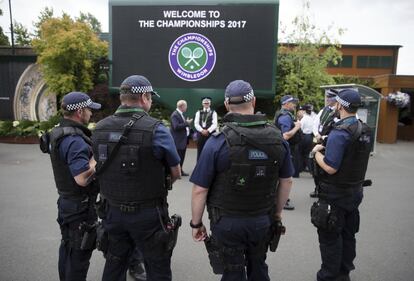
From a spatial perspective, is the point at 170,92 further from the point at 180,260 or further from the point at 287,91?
the point at 180,260

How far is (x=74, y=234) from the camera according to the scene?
3039mm

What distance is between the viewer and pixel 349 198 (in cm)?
335

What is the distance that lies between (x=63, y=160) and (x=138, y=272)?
153 centimetres

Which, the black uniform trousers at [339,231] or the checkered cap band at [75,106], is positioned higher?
the checkered cap band at [75,106]

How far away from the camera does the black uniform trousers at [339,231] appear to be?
3350mm

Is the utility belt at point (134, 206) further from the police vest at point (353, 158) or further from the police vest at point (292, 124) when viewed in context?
the police vest at point (292, 124)

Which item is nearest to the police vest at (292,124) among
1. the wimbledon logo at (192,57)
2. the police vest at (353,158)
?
the police vest at (353,158)

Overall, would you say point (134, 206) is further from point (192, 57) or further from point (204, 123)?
point (192, 57)

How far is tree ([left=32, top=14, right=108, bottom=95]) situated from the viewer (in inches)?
521

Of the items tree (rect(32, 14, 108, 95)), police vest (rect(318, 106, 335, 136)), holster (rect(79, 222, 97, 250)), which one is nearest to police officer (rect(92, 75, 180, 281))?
holster (rect(79, 222, 97, 250))

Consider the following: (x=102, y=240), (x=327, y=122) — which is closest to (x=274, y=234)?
(x=102, y=240)

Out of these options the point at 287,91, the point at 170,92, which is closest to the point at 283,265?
the point at 170,92

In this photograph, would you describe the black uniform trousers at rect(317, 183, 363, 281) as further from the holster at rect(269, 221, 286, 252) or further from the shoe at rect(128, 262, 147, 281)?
the shoe at rect(128, 262, 147, 281)

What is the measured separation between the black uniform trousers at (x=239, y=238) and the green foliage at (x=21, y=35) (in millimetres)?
27180
